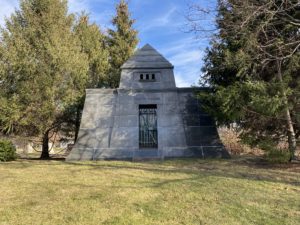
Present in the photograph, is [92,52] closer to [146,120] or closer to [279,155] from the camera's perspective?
[146,120]

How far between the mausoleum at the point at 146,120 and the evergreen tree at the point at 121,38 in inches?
292

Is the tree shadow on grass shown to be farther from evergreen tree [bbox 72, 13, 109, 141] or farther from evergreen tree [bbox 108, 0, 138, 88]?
evergreen tree [bbox 108, 0, 138, 88]

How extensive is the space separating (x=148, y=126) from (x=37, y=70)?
583 cm

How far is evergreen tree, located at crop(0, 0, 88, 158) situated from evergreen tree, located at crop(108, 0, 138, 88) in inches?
244

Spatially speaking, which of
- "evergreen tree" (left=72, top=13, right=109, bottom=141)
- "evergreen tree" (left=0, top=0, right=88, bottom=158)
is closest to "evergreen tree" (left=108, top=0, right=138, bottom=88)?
"evergreen tree" (left=72, top=13, right=109, bottom=141)

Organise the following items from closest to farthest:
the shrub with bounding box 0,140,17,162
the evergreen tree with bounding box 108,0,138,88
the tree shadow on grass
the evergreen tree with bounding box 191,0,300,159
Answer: the tree shadow on grass, the evergreen tree with bounding box 191,0,300,159, the shrub with bounding box 0,140,17,162, the evergreen tree with bounding box 108,0,138,88

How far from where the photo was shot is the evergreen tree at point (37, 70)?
515 inches

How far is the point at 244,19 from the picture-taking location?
24.5ft

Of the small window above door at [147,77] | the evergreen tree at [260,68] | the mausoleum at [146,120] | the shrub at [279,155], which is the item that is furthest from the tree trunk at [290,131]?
the small window above door at [147,77]

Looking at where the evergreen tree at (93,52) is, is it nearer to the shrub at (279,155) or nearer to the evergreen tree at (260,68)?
the evergreen tree at (260,68)

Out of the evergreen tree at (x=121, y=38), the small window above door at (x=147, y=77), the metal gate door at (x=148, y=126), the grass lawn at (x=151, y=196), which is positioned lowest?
the grass lawn at (x=151, y=196)

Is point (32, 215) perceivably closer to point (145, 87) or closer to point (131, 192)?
point (131, 192)

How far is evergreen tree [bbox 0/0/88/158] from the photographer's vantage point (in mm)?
13070

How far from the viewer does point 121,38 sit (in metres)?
21.8
